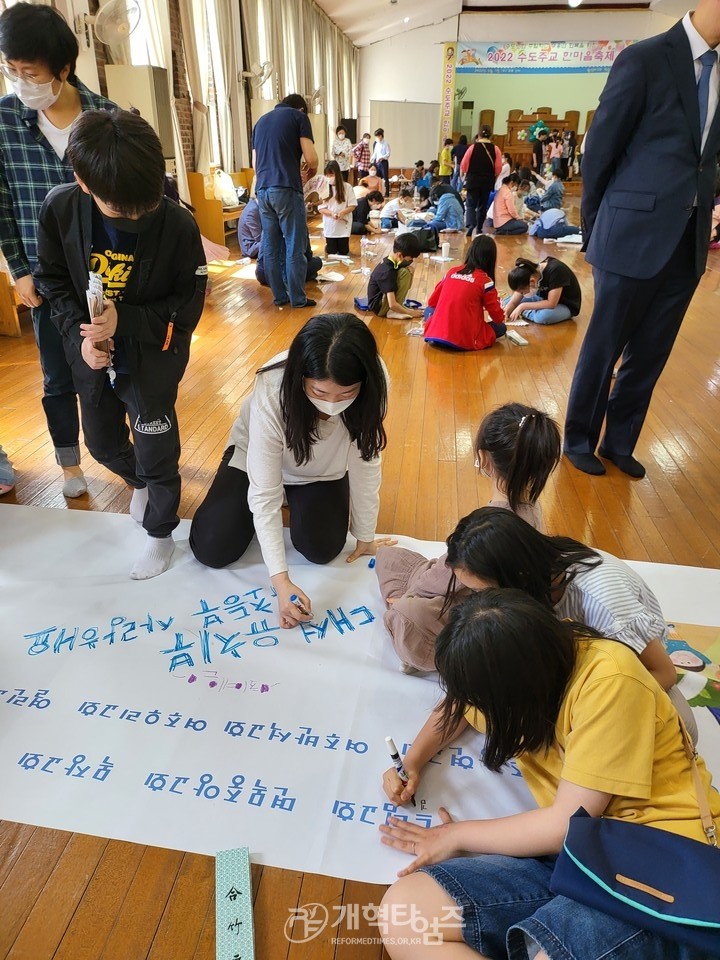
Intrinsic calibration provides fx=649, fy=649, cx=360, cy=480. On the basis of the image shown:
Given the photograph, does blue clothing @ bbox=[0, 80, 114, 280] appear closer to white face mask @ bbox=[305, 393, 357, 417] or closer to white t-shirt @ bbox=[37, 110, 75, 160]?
white t-shirt @ bbox=[37, 110, 75, 160]

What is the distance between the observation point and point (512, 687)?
847 mm

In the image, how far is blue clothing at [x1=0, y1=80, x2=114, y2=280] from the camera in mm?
1657

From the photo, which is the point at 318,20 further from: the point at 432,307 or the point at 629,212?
the point at 629,212

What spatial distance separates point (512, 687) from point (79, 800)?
83 cm

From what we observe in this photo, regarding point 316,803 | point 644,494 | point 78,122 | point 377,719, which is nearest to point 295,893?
point 316,803

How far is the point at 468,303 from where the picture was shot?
374 cm

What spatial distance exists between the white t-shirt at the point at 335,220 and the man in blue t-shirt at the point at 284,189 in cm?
170

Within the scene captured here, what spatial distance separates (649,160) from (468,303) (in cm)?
179

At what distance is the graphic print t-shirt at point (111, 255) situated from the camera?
4.78ft

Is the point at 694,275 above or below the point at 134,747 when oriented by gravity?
above

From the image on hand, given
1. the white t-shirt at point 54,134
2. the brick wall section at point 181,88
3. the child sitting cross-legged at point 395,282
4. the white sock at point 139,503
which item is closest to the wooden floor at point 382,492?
the child sitting cross-legged at point 395,282

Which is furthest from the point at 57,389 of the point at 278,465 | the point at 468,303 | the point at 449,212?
the point at 449,212

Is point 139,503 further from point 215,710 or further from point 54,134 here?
point 54,134

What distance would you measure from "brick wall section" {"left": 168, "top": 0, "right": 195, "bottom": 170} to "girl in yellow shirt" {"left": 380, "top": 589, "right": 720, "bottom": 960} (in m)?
6.55
